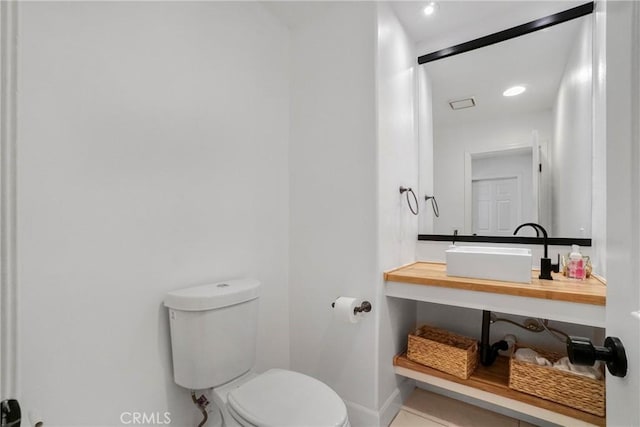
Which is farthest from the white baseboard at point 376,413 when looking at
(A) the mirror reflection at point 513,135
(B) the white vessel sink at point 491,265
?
(A) the mirror reflection at point 513,135

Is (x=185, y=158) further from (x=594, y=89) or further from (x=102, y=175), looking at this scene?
(x=594, y=89)

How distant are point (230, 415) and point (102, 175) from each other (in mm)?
1003

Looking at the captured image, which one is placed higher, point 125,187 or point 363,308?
point 125,187

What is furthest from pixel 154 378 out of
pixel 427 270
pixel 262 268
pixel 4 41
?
pixel 427 270

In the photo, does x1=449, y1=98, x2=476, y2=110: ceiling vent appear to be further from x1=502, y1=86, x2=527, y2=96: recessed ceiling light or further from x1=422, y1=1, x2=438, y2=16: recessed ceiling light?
x1=422, y1=1, x2=438, y2=16: recessed ceiling light

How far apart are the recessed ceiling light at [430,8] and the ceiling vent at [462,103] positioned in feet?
1.83

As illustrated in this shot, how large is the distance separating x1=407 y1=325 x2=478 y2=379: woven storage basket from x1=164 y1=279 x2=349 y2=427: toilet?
25.5 inches

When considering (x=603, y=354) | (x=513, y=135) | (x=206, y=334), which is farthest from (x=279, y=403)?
(x=513, y=135)

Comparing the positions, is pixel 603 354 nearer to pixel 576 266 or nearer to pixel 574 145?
pixel 576 266

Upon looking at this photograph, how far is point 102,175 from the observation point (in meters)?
1.05

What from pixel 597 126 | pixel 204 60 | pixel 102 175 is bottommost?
pixel 102 175

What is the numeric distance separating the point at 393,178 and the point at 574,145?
3.22ft
